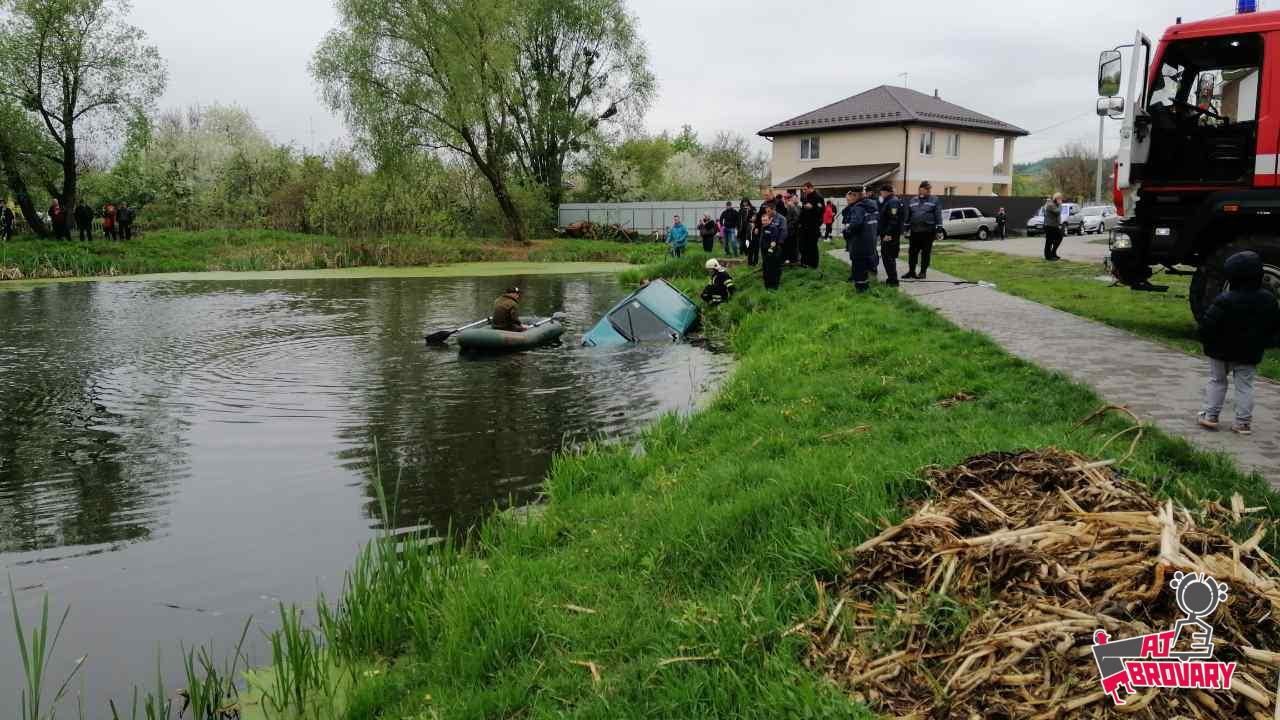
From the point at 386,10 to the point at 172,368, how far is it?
1160 inches

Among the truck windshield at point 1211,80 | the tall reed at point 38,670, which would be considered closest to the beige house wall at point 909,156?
the truck windshield at point 1211,80

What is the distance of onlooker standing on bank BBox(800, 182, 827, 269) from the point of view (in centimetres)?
1855

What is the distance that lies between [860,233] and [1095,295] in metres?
4.38

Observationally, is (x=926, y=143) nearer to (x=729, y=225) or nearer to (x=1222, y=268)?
(x=729, y=225)

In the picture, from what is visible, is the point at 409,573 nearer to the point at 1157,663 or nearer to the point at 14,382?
the point at 1157,663

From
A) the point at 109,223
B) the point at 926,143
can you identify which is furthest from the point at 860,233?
the point at 926,143

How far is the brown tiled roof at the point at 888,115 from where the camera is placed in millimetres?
47859

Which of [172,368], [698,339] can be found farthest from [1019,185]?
[172,368]

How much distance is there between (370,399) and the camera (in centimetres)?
1234

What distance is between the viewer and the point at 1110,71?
35.4 ft

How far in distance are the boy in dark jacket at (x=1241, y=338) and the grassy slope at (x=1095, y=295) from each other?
2498mm

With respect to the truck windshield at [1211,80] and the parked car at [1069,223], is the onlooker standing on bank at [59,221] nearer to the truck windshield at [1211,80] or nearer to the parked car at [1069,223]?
the truck windshield at [1211,80]

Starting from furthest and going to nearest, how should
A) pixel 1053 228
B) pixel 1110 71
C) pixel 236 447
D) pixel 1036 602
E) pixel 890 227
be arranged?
pixel 1053 228 → pixel 890 227 → pixel 1110 71 → pixel 236 447 → pixel 1036 602

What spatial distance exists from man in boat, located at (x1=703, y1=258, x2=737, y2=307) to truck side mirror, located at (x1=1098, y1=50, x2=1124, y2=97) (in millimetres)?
9609
